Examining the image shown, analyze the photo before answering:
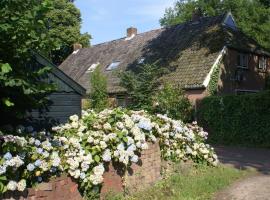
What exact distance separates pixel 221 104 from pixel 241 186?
37.7 ft

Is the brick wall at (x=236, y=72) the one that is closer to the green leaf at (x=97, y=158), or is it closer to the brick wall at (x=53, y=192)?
the green leaf at (x=97, y=158)

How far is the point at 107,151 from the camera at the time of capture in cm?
805

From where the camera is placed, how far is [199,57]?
26.2m

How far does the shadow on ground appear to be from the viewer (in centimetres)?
1306

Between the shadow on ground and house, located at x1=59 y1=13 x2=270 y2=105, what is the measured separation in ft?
23.1

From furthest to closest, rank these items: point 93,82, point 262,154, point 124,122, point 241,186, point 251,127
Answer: point 93,82 < point 251,127 < point 262,154 < point 241,186 < point 124,122

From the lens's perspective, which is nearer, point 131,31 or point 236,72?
point 236,72

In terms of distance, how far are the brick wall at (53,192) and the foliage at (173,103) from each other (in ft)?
48.9

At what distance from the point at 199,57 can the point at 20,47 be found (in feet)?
67.3

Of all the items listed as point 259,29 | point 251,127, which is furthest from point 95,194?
point 259,29

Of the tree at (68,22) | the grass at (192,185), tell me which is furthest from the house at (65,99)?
the tree at (68,22)

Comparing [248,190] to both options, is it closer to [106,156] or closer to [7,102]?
[106,156]

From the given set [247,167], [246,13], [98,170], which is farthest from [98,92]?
[246,13]

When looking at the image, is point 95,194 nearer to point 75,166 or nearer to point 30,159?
point 75,166
